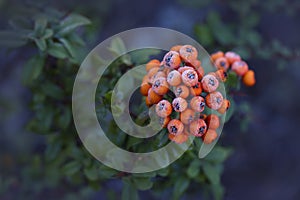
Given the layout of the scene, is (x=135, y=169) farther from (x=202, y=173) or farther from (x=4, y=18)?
(x=4, y=18)

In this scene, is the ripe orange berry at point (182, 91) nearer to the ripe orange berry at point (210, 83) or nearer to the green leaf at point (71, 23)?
the ripe orange berry at point (210, 83)

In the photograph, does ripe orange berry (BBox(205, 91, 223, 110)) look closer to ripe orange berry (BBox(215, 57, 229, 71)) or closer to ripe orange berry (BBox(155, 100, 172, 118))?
ripe orange berry (BBox(155, 100, 172, 118))

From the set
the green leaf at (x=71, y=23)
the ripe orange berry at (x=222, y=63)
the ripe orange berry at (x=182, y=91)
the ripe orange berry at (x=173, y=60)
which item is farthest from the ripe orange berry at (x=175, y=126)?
the green leaf at (x=71, y=23)

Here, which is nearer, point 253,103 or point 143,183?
point 143,183

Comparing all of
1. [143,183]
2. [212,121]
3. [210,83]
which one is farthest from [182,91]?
[143,183]

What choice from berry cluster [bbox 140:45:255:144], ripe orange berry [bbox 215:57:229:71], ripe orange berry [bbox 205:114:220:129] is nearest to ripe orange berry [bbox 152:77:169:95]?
berry cluster [bbox 140:45:255:144]

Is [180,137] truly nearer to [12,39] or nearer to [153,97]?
[153,97]
